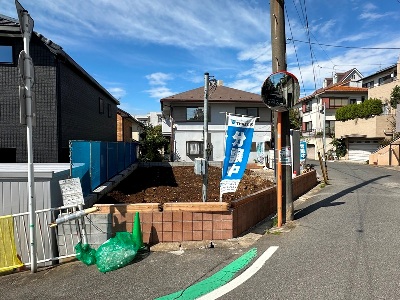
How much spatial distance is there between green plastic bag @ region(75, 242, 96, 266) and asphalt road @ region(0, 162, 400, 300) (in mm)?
104

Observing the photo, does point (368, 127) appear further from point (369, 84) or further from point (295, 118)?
point (295, 118)

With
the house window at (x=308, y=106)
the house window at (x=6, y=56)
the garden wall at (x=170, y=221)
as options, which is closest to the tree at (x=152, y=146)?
the house window at (x=6, y=56)

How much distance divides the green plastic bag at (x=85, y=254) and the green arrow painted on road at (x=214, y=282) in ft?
5.16

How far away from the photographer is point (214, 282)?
3.65 meters

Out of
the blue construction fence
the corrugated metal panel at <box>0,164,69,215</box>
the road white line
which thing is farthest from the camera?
the blue construction fence

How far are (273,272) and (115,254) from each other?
7.12 feet

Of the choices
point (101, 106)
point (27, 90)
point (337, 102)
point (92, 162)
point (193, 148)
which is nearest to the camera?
point (27, 90)

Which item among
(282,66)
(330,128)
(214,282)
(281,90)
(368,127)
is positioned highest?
(330,128)

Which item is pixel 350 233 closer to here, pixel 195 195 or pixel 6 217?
pixel 195 195

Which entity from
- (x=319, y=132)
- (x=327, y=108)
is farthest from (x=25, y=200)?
(x=327, y=108)

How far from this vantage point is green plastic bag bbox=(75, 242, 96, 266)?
171 inches

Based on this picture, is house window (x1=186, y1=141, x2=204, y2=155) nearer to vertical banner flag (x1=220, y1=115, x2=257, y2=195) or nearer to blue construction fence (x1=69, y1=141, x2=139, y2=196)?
blue construction fence (x1=69, y1=141, x2=139, y2=196)

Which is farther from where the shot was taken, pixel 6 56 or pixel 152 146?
pixel 152 146

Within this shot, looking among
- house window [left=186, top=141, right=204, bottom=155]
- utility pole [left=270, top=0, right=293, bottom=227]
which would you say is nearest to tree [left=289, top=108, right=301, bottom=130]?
house window [left=186, top=141, right=204, bottom=155]
